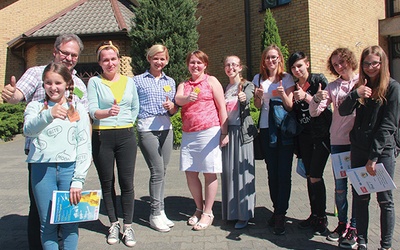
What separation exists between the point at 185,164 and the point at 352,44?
9752 millimetres

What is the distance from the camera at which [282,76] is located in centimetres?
393

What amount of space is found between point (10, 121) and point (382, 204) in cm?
1321

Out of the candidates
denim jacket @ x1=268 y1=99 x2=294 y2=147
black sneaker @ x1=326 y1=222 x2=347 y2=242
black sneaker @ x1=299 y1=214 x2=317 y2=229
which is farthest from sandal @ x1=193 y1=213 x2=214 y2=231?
black sneaker @ x1=326 y1=222 x2=347 y2=242

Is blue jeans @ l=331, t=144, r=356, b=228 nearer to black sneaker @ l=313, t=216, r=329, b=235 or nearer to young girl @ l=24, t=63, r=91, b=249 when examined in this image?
black sneaker @ l=313, t=216, r=329, b=235

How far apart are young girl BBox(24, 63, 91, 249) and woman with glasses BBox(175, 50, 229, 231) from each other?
141 cm

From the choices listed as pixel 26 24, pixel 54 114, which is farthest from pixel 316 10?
pixel 26 24

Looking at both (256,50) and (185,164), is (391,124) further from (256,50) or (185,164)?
(256,50)

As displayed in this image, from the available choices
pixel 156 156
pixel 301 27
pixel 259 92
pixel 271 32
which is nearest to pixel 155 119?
pixel 156 156

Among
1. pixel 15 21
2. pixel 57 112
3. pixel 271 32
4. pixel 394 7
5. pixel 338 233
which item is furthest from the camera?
pixel 15 21

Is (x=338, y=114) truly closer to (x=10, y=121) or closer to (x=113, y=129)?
(x=113, y=129)

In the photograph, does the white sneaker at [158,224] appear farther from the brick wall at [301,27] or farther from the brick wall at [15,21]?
the brick wall at [15,21]

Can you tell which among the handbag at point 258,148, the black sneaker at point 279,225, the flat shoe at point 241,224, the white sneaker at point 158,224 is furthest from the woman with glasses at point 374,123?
the white sneaker at point 158,224

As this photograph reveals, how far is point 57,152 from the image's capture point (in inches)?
109

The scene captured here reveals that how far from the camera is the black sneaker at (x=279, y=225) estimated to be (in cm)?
381
